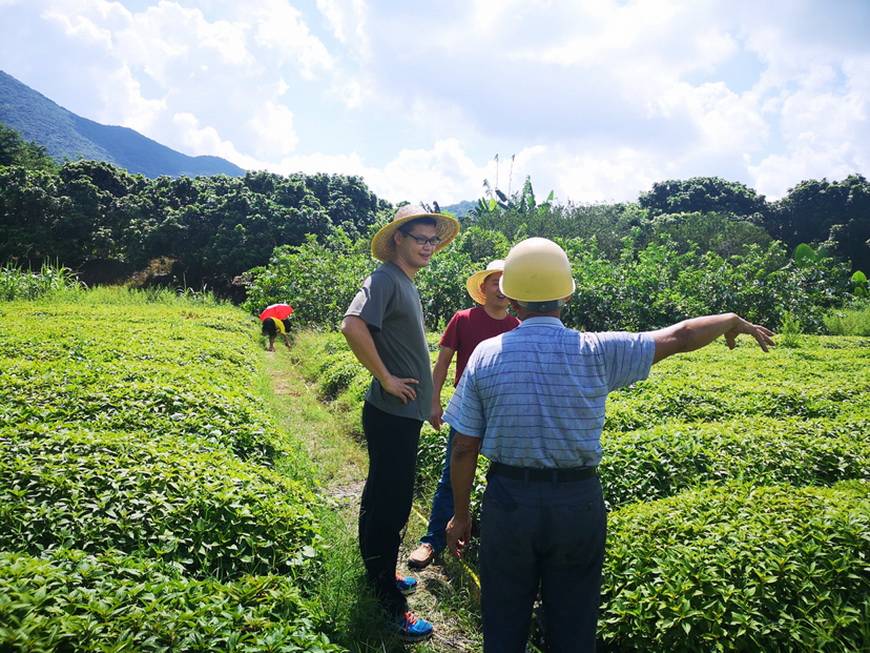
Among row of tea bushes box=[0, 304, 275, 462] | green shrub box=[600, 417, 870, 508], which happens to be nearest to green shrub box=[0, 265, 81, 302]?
row of tea bushes box=[0, 304, 275, 462]

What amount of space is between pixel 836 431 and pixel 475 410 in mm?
4182

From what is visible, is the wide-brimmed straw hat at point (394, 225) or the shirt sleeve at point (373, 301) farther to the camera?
the wide-brimmed straw hat at point (394, 225)

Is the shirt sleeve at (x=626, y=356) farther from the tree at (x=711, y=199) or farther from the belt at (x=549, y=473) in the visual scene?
the tree at (x=711, y=199)

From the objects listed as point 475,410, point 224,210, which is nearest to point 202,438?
point 475,410

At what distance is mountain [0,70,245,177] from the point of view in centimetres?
Answer: 11070

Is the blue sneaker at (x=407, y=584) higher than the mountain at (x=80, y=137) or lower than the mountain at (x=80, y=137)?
lower

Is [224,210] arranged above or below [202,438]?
above

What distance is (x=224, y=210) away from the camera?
26.1 metres

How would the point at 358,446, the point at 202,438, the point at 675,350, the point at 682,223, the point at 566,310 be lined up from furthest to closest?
the point at 682,223, the point at 566,310, the point at 358,446, the point at 202,438, the point at 675,350

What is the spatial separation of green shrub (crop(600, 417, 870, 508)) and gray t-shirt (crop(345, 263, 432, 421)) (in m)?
1.68

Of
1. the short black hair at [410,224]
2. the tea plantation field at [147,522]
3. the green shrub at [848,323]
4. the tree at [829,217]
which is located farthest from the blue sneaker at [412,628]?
the tree at [829,217]

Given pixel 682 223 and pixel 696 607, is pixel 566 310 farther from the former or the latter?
pixel 682 223

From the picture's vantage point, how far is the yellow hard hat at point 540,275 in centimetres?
198

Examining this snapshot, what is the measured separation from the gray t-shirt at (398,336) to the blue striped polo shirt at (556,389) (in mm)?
936
